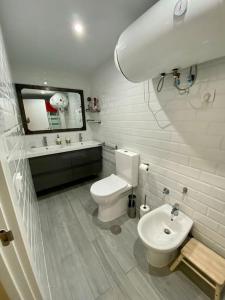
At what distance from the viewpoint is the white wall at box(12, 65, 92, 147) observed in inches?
81.6

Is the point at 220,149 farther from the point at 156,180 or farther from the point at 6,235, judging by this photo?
the point at 6,235

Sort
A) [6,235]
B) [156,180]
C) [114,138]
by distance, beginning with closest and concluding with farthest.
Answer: [6,235]
[156,180]
[114,138]

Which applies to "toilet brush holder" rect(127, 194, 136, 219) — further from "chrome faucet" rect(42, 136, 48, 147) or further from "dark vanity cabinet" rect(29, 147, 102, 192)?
"chrome faucet" rect(42, 136, 48, 147)

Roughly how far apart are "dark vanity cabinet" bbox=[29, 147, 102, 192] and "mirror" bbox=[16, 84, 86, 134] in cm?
58

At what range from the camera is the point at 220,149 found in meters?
1.01

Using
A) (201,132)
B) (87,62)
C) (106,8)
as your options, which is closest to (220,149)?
(201,132)

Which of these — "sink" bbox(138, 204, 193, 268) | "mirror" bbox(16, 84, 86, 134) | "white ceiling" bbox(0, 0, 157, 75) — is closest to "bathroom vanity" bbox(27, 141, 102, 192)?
"mirror" bbox(16, 84, 86, 134)

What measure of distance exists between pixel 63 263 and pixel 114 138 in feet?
5.51

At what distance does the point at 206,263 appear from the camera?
41.1 inches

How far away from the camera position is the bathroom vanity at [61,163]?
2.06 m

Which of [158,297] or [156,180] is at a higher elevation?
[156,180]

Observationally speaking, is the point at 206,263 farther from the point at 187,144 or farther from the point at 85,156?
the point at 85,156

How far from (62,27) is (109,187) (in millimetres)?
1797

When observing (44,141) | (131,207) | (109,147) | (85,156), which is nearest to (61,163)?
(85,156)
